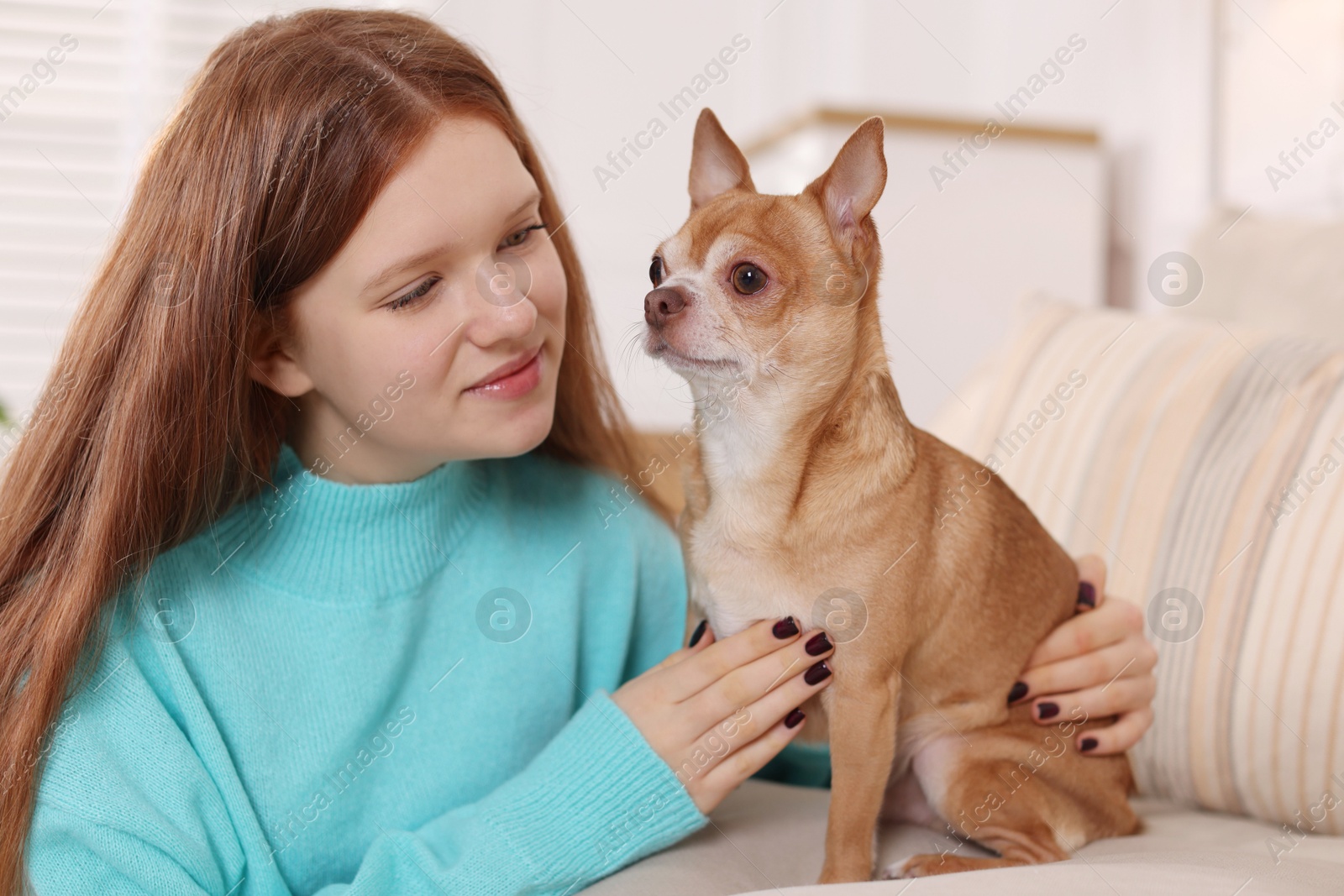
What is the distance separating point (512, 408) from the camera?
1.48 metres

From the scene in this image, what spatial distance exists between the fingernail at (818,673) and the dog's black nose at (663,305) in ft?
1.56

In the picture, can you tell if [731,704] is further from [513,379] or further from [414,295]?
[414,295]

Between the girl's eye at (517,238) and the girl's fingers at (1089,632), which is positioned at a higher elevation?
the girl's eye at (517,238)

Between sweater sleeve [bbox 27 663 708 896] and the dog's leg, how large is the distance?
0.18 metres

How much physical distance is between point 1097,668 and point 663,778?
2.15 ft

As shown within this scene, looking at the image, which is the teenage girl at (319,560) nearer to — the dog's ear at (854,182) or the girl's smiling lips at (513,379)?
the girl's smiling lips at (513,379)

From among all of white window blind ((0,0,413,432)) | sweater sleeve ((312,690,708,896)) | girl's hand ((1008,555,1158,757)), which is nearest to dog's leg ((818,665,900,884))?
sweater sleeve ((312,690,708,896))

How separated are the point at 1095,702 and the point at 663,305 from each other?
2.75 ft

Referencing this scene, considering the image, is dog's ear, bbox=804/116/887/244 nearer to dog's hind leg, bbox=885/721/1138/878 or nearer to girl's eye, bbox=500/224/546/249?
girl's eye, bbox=500/224/546/249

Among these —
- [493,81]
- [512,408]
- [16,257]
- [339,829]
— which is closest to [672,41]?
[16,257]

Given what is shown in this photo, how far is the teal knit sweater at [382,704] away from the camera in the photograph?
131 centimetres

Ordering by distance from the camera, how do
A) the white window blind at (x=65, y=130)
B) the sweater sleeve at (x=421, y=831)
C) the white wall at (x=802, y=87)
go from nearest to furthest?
the sweater sleeve at (x=421, y=831)
the white wall at (x=802, y=87)
the white window blind at (x=65, y=130)

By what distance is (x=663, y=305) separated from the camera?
52.9 inches

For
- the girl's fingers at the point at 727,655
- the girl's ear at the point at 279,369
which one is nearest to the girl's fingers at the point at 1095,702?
the girl's fingers at the point at 727,655
